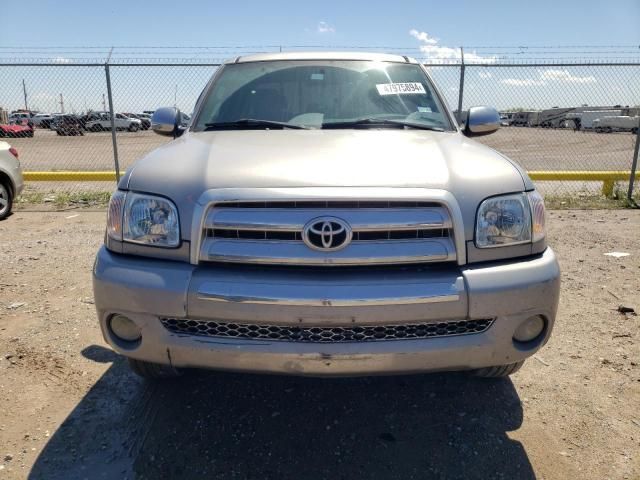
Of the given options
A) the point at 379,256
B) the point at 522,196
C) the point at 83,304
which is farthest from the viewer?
the point at 83,304

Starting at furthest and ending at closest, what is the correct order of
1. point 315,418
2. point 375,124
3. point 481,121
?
point 481,121
point 375,124
point 315,418

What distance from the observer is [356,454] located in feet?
7.57

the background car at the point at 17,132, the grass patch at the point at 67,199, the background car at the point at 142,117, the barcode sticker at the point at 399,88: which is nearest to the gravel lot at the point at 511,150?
the background car at the point at 17,132

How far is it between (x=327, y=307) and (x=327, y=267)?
Answer: 0.20m

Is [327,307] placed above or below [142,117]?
above

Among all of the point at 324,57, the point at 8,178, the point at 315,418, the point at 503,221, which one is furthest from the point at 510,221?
the point at 8,178

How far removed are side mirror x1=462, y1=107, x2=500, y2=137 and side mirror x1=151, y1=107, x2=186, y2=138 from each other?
2.06 m

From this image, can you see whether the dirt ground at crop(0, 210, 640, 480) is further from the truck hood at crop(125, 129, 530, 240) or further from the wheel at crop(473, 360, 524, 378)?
the truck hood at crop(125, 129, 530, 240)

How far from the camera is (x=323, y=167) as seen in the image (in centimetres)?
220

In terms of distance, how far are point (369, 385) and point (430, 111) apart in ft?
6.06

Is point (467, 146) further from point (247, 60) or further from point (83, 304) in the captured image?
point (83, 304)

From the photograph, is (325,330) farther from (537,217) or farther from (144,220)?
(537,217)

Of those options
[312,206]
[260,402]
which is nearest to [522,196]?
[312,206]

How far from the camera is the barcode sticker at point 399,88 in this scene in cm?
340
